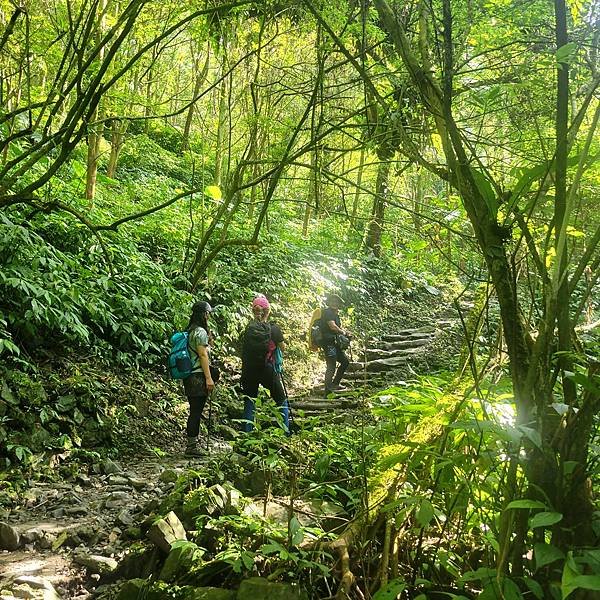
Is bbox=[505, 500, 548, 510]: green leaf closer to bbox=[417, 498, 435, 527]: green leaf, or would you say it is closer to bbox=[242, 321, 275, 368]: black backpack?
bbox=[417, 498, 435, 527]: green leaf

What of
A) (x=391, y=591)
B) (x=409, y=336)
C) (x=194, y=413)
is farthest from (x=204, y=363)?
(x=409, y=336)

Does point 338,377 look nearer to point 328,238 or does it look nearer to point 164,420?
point 164,420

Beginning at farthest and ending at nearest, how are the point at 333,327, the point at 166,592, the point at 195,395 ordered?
the point at 333,327 < the point at 195,395 < the point at 166,592

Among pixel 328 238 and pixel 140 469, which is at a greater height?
pixel 328 238

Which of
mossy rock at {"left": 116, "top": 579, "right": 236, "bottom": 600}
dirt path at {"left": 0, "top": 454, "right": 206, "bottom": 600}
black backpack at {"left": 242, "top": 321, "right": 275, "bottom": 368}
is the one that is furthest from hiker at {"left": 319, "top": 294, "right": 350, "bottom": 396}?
mossy rock at {"left": 116, "top": 579, "right": 236, "bottom": 600}

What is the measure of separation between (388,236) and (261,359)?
11.5ft

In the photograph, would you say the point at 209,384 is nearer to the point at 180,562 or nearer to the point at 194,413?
the point at 194,413

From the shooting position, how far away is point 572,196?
1646mm

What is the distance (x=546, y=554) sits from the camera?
1.60 metres

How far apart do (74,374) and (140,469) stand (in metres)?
1.51

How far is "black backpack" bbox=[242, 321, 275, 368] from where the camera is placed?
636 cm

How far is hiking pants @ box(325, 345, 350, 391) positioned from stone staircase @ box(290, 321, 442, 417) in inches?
5.9

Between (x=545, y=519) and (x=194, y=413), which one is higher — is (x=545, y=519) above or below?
above

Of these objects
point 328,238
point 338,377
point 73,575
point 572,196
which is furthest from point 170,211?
point 572,196
